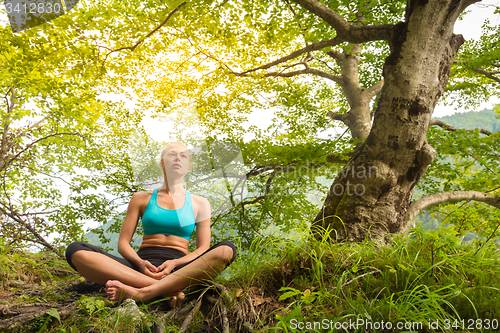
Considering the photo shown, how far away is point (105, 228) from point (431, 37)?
23.5ft

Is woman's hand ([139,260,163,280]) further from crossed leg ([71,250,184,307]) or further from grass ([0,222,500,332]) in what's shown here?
grass ([0,222,500,332])

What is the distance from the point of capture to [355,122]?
6.50 metres

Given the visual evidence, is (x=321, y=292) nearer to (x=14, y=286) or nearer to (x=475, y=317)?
(x=475, y=317)

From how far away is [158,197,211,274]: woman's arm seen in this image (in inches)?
86.5

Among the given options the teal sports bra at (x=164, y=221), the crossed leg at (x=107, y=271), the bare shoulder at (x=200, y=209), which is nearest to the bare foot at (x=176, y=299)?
the crossed leg at (x=107, y=271)

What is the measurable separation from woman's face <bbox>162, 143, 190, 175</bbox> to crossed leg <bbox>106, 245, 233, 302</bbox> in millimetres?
1102

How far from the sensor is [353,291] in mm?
1606

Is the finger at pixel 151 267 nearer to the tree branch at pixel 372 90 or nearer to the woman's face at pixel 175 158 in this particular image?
the woman's face at pixel 175 158

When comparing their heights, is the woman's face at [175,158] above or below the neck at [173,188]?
above

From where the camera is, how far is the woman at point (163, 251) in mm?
1932

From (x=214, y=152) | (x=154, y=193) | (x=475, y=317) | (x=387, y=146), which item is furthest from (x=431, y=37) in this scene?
(x=214, y=152)

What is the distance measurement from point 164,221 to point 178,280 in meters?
0.70

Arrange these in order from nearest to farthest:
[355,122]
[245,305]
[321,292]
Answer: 1. [321,292]
2. [245,305]
3. [355,122]

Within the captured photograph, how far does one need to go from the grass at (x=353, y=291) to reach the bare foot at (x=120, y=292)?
109 mm
